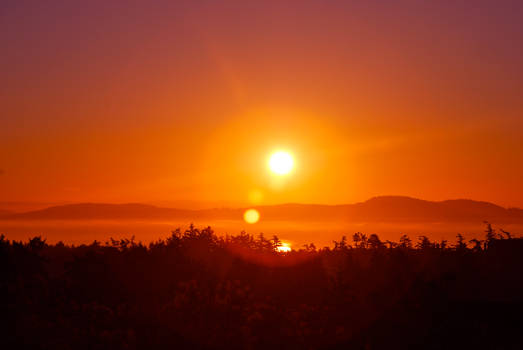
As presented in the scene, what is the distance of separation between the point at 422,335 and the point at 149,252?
7.36 metres

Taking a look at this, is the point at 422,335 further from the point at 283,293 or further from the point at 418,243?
the point at 418,243

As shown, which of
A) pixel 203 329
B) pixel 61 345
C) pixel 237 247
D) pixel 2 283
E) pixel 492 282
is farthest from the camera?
pixel 237 247

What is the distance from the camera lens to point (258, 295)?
499 inches

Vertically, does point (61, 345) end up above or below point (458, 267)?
below

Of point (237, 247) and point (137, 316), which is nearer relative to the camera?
point (137, 316)

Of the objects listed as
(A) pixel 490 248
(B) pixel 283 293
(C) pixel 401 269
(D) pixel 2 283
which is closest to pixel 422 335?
(C) pixel 401 269

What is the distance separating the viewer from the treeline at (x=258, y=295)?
34.1ft

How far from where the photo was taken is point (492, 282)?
13.2 meters

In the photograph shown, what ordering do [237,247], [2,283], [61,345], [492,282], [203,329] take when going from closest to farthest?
[61,345] → [203,329] → [2,283] → [492,282] → [237,247]

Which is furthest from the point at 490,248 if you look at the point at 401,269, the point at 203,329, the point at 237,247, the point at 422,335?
the point at 203,329

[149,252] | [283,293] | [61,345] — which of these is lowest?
[61,345]

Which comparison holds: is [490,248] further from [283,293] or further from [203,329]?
[203,329]

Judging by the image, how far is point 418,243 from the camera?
15.9m

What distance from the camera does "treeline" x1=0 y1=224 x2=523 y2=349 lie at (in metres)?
10.4
